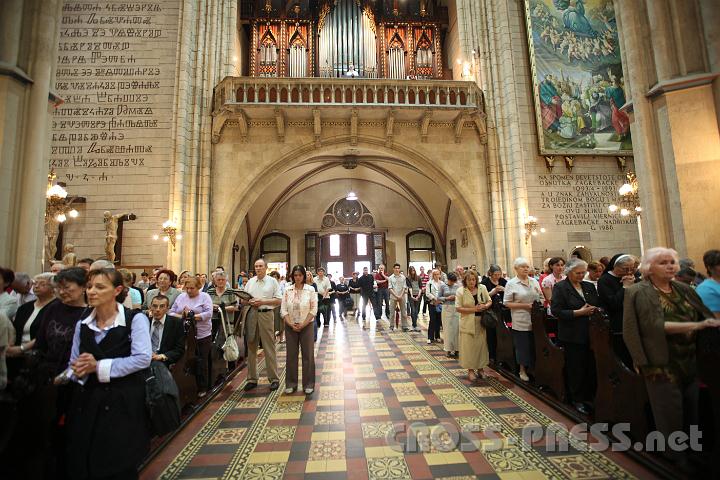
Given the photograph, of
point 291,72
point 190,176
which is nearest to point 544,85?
point 291,72

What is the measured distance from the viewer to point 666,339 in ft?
7.77

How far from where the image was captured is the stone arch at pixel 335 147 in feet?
34.7

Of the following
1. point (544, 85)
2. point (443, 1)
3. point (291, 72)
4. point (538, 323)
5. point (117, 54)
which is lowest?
point (538, 323)

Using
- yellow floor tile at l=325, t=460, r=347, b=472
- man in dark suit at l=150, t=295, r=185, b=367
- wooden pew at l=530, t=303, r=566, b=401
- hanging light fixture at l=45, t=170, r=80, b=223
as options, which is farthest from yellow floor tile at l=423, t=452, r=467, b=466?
hanging light fixture at l=45, t=170, r=80, b=223

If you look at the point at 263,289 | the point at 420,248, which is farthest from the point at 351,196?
the point at 263,289

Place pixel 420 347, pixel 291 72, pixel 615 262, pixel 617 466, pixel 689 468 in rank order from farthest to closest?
pixel 291 72 < pixel 420 347 < pixel 615 262 < pixel 617 466 < pixel 689 468

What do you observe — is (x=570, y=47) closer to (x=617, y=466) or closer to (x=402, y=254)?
(x=402, y=254)

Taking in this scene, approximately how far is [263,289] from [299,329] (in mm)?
741

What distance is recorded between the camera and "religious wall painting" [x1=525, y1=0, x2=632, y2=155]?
10656 millimetres

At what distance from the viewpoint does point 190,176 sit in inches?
395

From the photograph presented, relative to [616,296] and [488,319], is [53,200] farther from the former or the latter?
[616,296]

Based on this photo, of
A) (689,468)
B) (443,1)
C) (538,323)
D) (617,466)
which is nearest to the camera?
(689,468)

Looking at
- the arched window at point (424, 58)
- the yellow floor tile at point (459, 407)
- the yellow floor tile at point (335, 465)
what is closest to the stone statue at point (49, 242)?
the yellow floor tile at point (335, 465)

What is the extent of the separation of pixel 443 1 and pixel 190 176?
42.9ft
